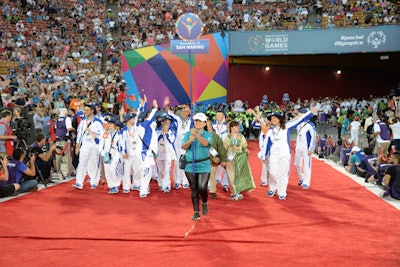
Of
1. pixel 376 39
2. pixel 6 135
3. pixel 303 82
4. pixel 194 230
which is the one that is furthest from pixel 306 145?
pixel 303 82

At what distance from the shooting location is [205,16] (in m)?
29.1

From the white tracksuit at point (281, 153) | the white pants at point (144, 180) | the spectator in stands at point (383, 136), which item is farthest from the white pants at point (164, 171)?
the spectator in stands at point (383, 136)

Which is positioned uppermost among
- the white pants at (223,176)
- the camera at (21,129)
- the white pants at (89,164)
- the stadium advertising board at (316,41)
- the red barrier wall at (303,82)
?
the stadium advertising board at (316,41)

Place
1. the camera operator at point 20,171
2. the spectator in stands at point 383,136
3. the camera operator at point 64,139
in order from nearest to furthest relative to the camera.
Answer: the camera operator at point 20,171
the camera operator at point 64,139
the spectator in stands at point 383,136

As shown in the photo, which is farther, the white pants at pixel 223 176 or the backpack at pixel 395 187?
the white pants at pixel 223 176

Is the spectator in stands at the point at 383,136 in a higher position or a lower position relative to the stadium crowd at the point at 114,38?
lower

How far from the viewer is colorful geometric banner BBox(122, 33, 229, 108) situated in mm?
26203

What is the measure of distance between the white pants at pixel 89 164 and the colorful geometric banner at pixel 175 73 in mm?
14083

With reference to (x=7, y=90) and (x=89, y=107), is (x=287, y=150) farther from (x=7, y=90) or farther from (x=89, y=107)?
(x=7, y=90)

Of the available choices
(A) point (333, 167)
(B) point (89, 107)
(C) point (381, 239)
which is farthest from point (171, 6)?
(C) point (381, 239)

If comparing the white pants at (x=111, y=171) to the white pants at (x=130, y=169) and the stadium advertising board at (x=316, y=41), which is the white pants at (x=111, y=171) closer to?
the white pants at (x=130, y=169)

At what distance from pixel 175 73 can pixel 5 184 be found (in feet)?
60.0

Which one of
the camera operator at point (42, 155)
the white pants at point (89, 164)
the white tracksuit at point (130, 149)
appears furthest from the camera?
the camera operator at point (42, 155)

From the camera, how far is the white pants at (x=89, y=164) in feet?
35.4
